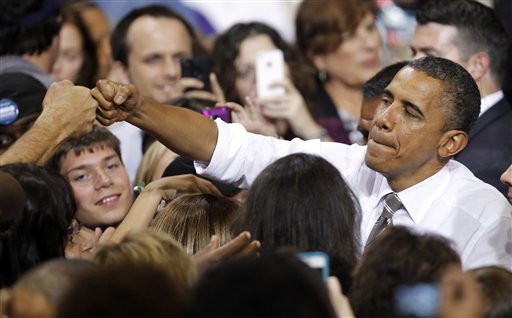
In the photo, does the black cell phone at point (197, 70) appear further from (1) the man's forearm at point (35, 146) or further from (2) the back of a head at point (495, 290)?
(2) the back of a head at point (495, 290)

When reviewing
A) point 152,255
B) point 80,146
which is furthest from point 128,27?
point 152,255

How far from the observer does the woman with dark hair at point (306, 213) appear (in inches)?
136

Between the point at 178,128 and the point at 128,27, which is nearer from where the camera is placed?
the point at 178,128

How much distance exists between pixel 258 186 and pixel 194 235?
1.38 ft

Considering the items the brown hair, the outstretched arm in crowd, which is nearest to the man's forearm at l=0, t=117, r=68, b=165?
the outstretched arm in crowd

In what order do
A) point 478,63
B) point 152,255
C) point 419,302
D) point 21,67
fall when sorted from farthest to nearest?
point 21,67 < point 478,63 < point 152,255 < point 419,302

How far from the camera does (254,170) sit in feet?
14.8

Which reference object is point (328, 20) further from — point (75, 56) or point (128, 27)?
point (75, 56)

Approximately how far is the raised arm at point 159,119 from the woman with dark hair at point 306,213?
28.6 inches

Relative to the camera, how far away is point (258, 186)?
360cm

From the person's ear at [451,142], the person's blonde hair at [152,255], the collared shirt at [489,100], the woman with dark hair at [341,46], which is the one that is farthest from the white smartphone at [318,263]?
the woman with dark hair at [341,46]

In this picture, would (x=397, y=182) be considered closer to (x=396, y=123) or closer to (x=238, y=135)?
(x=396, y=123)

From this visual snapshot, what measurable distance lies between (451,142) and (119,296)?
2.17 metres

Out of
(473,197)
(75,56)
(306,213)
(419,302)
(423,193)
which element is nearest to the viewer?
(419,302)
